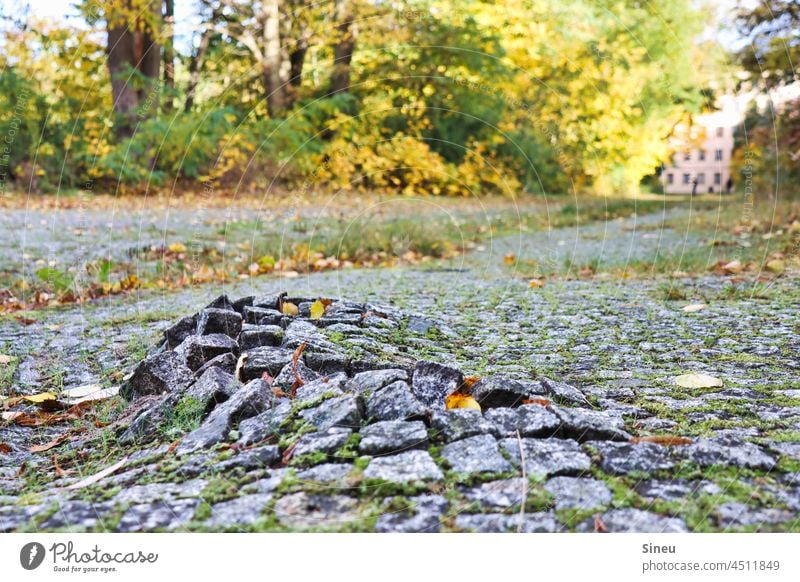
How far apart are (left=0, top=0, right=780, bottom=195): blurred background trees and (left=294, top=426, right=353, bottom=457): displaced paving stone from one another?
8.33 meters

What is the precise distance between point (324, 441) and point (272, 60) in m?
10.4

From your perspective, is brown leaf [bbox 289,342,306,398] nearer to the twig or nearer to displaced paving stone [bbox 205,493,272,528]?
displaced paving stone [bbox 205,493,272,528]

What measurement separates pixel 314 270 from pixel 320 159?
6364 millimetres

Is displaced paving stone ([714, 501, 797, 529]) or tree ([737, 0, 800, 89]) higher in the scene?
tree ([737, 0, 800, 89])

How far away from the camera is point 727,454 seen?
1.63 metres

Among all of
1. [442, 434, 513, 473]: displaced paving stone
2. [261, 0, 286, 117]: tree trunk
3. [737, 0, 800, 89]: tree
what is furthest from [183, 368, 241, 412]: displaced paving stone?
[261, 0, 286, 117]: tree trunk

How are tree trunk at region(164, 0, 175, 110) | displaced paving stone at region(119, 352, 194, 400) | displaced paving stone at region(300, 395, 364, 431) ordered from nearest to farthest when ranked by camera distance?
displaced paving stone at region(300, 395, 364, 431)
displaced paving stone at region(119, 352, 194, 400)
tree trunk at region(164, 0, 175, 110)

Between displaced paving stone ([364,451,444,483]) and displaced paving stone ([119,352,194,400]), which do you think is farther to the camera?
displaced paving stone ([119,352,194,400])

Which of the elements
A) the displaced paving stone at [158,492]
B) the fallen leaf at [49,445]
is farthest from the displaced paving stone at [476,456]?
the fallen leaf at [49,445]

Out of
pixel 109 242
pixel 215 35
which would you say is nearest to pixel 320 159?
pixel 215 35

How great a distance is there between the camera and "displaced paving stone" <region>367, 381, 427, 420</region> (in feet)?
5.83

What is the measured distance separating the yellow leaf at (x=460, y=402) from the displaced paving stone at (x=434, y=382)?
5 centimetres

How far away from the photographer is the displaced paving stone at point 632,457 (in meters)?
1.58

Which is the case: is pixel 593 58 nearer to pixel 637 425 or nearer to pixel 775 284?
pixel 775 284
